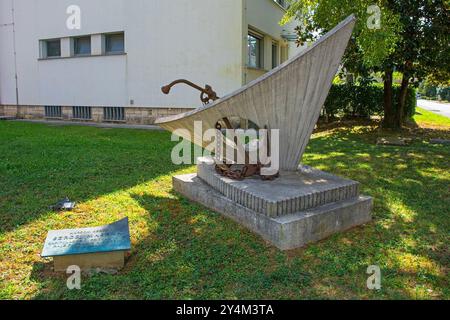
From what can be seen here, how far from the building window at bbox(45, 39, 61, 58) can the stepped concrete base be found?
1370 cm

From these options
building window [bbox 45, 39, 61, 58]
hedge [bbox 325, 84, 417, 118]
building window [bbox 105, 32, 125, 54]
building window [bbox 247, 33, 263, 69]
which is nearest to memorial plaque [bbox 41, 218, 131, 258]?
building window [bbox 247, 33, 263, 69]

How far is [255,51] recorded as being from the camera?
14.3 m

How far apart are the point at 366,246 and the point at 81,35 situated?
14.0 m

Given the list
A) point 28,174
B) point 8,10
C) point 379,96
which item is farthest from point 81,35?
point 379,96

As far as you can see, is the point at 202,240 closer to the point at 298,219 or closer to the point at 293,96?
Result: the point at 298,219

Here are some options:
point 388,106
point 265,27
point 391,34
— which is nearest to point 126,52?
point 265,27

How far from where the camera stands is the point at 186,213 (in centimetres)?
476

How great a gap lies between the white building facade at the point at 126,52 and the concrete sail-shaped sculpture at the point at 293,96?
7684mm

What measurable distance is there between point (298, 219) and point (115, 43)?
12.7 metres

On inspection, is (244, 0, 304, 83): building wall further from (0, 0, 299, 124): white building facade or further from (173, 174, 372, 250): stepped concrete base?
(173, 174, 372, 250): stepped concrete base

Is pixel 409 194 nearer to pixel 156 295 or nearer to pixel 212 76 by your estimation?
pixel 156 295

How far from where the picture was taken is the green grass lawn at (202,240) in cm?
312

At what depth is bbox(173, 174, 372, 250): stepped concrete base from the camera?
376 cm

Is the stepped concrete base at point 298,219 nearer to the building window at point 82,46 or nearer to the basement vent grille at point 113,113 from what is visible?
the basement vent grille at point 113,113
